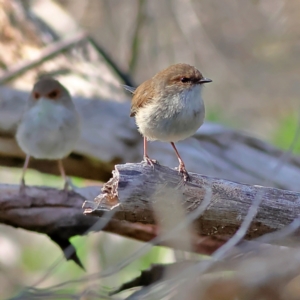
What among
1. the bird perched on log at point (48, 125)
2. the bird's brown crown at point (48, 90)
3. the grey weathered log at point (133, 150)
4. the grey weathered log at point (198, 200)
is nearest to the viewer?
the grey weathered log at point (198, 200)

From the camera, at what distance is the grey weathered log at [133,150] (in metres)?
5.11

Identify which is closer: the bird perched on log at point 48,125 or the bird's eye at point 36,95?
the bird perched on log at point 48,125

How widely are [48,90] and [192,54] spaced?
3668 millimetres

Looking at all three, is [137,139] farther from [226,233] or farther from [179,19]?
[179,19]

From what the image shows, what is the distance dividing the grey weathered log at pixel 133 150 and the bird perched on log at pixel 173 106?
160cm

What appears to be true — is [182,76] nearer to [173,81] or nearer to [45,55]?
[173,81]

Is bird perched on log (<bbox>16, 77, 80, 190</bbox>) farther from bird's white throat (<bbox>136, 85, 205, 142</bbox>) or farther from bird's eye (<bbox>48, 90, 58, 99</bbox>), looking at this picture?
bird's white throat (<bbox>136, 85, 205, 142</bbox>)

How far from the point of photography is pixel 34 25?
6.41 metres

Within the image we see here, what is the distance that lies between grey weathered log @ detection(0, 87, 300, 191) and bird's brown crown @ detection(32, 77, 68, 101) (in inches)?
20.9

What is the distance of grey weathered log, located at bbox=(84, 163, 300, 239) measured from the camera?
2525 millimetres

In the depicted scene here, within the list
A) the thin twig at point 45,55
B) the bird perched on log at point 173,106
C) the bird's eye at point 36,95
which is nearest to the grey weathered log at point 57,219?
the bird perched on log at point 173,106

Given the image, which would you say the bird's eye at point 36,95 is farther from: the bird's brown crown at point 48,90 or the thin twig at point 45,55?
the thin twig at point 45,55

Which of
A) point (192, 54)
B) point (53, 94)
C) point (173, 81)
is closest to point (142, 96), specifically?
point (173, 81)

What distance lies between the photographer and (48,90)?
4652 millimetres
